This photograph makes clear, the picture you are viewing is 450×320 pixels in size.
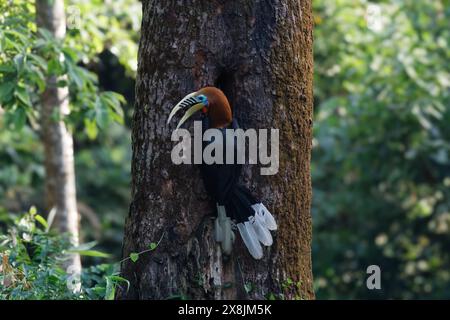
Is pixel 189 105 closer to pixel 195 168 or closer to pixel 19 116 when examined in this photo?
pixel 195 168

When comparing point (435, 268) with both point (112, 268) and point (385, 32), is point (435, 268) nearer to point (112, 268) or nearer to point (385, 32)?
point (385, 32)

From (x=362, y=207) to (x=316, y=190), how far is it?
776 mm

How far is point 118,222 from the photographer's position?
423 inches

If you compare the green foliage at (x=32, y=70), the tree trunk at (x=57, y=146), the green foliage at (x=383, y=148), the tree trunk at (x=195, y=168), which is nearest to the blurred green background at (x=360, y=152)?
the green foliage at (x=383, y=148)

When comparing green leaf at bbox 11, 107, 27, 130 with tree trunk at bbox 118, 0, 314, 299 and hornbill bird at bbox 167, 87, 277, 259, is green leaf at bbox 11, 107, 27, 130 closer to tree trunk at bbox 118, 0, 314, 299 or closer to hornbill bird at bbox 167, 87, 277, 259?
tree trunk at bbox 118, 0, 314, 299

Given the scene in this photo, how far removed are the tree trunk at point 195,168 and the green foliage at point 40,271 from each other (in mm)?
314

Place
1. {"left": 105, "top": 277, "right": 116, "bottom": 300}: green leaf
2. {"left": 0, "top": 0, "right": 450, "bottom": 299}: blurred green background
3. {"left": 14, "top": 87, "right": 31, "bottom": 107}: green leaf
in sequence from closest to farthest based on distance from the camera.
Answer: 1. {"left": 105, "top": 277, "right": 116, "bottom": 300}: green leaf
2. {"left": 14, "top": 87, "right": 31, "bottom": 107}: green leaf
3. {"left": 0, "top": 0, "right": 450, "bottom": 299}: blurred green background

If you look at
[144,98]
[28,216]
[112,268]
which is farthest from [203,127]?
[28,216]

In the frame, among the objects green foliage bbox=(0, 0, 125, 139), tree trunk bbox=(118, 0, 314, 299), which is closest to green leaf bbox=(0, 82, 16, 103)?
green foliage bbox=(0, 0, 125, 139)

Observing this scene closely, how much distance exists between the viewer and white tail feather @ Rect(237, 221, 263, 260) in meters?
3.56

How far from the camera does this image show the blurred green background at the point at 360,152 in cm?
821

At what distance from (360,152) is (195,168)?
6.17 metres

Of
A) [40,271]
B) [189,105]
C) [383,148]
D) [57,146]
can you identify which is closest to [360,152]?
[383,148]

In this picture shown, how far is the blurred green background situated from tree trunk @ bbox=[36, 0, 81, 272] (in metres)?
0.54
